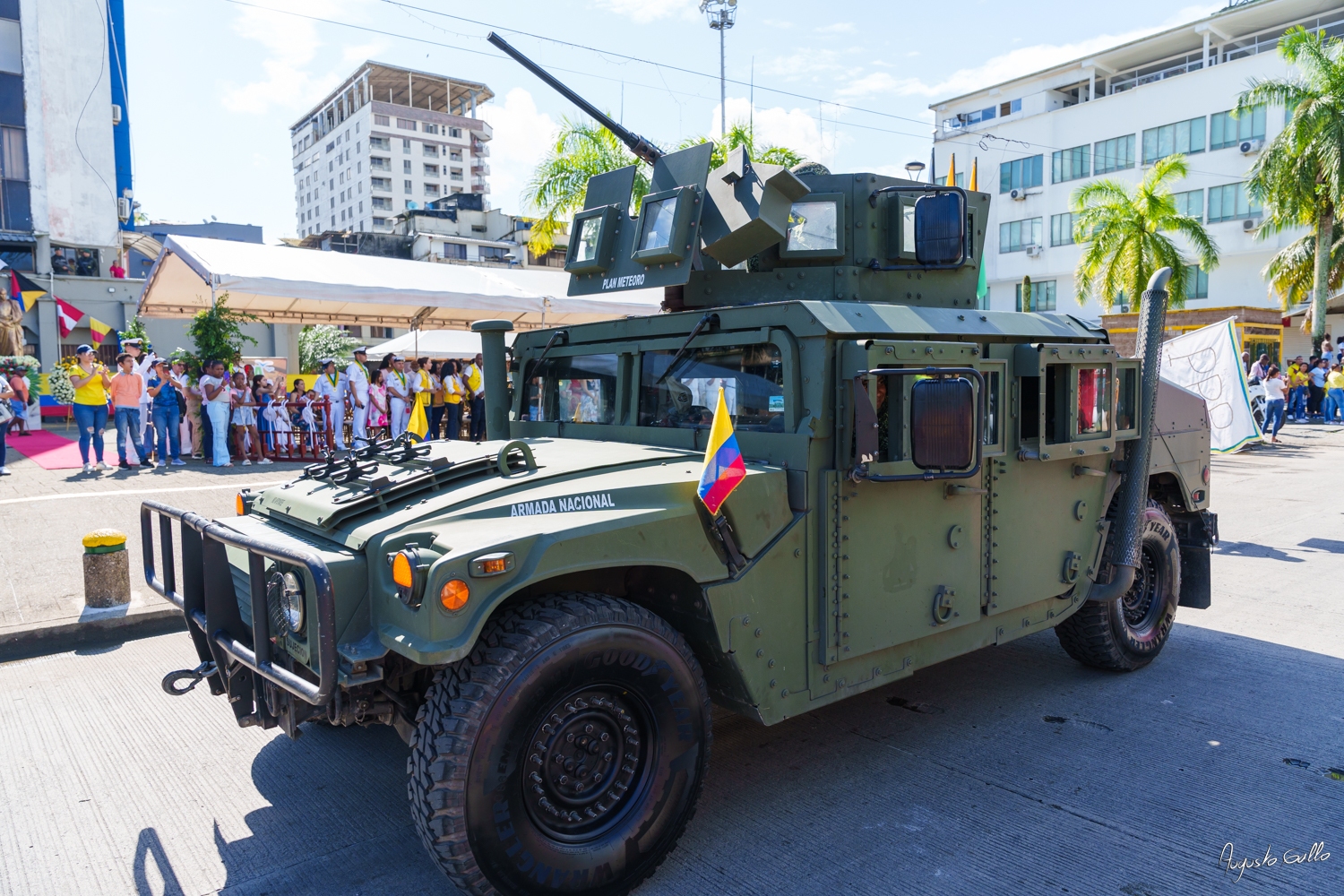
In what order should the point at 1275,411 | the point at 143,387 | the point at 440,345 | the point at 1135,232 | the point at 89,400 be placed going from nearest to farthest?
the point at 89,400 → the point at 143,387 → the point at 1275,411 → the point at 440,345 → the point at 1135,232

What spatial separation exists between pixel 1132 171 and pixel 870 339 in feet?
137

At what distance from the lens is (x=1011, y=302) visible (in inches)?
1762

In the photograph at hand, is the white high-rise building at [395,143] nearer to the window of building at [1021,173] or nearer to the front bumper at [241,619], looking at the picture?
the window of building at [1021,173]

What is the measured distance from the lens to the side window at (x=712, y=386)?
12.7ft

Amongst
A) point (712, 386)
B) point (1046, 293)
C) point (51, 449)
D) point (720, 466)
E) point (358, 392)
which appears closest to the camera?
point (720, 466)

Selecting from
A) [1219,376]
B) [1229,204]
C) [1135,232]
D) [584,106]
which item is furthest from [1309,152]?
[584,106]

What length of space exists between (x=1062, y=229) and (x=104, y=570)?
4224cm

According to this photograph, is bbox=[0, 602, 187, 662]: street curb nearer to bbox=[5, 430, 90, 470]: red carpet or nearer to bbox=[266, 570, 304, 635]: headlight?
bbox=[266, 570, 304, 635]: headlight

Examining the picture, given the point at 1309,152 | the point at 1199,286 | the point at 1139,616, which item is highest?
the point at 1309,152

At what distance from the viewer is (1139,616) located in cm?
559

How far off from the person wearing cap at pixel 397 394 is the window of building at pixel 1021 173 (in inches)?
1438

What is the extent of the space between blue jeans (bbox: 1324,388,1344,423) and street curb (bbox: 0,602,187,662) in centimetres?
2683

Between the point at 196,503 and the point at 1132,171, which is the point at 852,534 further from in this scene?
the point at 1132,171

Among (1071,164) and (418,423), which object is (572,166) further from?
(1071,164)
